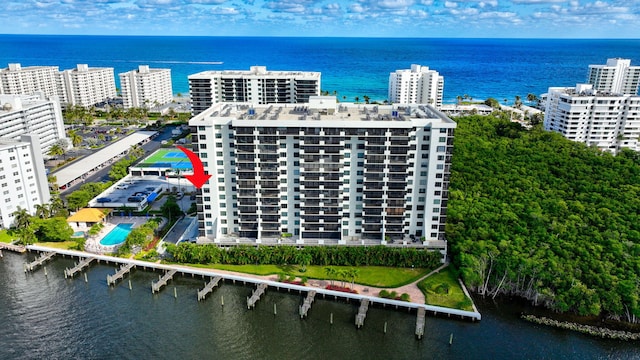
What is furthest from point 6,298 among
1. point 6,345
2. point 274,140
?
point 274,140

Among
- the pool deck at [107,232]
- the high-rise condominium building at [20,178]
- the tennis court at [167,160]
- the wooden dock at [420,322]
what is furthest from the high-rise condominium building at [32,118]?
the wooden dock at [420,322]

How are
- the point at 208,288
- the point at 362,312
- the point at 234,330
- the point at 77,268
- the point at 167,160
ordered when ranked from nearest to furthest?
the point at 234,330 < the point at 362,312 < the point at 208,288 < the point at 77,268 < the point at 167,160

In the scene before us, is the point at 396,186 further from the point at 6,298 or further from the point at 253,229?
the point at 6,298

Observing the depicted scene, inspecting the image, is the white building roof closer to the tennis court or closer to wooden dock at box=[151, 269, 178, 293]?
the tennis court

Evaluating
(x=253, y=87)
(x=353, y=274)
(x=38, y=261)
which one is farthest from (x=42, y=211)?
(x=253, y=87)

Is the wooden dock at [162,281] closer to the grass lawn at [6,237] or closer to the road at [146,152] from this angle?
the grass lawn at [6,237]

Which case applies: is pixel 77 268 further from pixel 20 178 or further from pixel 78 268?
pixel 20 178
